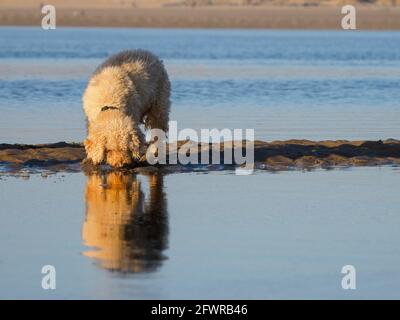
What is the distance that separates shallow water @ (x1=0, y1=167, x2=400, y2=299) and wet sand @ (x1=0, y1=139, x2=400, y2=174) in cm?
66

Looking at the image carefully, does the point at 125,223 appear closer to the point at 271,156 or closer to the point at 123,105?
the point at 123,105

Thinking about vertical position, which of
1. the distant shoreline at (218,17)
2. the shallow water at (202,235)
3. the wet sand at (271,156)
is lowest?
the shallow water at (202,235)

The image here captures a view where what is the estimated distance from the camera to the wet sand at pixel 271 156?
1627 centimetres

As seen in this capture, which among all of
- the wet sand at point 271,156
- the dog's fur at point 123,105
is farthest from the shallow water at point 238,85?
the dog's fur at point 123,105

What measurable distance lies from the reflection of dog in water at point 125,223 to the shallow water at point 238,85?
444cm

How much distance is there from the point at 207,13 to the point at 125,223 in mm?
70323

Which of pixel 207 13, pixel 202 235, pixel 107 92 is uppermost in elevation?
pixel 207 13

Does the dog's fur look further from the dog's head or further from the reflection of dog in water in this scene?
the reflection of dog in water

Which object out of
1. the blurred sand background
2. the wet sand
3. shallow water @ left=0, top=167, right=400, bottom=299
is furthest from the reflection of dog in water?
the blurred sand background

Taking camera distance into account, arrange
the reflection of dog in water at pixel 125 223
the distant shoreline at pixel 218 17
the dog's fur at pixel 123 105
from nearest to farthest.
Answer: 1. the reflection of dog in water at pixel 125 223
2. the dog's fur at pixel 123 105
3. the distant shoreline at pixel 218 17

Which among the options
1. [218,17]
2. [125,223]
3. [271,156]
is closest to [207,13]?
[218,17]

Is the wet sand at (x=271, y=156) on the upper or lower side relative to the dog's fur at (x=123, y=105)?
lower

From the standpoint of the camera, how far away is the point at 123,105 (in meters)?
15.6

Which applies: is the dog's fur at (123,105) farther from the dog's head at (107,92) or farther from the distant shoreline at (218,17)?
the distant shoreline at (218,17)
